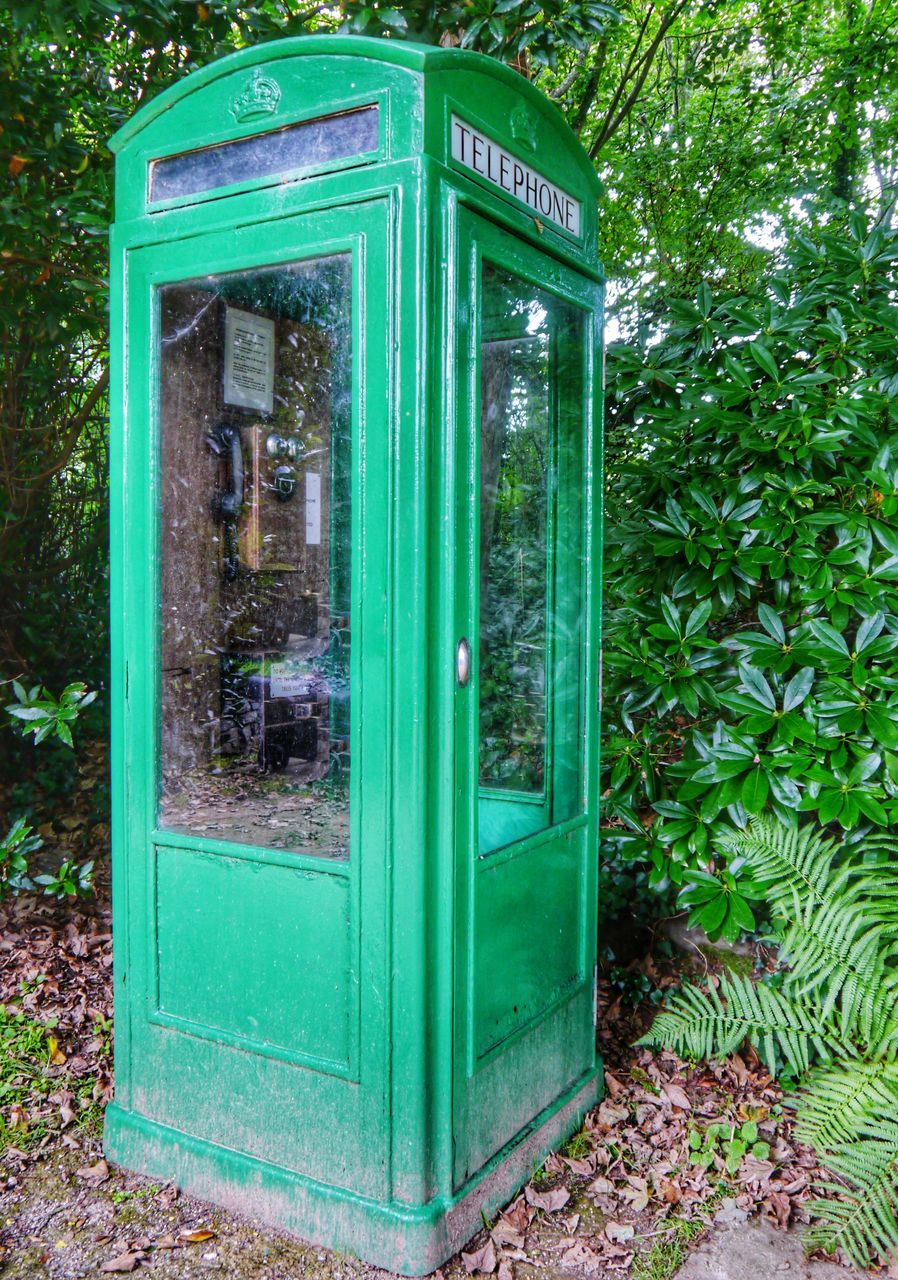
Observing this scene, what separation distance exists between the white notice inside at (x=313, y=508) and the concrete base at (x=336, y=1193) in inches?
59.0

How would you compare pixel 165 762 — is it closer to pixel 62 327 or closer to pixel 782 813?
pixel 782 813

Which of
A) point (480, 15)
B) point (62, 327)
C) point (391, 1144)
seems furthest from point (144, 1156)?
point (480, 15)

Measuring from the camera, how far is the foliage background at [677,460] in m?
2.64

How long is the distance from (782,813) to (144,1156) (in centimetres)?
201

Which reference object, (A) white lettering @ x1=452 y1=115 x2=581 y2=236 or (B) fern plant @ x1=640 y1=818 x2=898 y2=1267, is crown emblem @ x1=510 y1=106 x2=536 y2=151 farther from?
(B) fern plant @ x1=640 y1=818 x2=898 y2=1267

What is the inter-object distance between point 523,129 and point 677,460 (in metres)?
1.22

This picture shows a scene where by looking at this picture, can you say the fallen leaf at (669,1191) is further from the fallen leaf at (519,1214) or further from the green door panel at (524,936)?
the green door panel at (524,936)

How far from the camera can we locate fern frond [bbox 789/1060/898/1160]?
2199 mm

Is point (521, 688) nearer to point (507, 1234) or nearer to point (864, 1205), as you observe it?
point (507, 1234)

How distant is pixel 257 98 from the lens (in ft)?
6.75

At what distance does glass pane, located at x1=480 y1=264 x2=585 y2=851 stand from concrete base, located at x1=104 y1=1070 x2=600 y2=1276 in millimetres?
801

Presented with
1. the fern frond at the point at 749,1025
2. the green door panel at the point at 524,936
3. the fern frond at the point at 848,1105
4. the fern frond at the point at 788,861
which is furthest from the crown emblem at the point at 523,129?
the fern frond at the point at 848,1105

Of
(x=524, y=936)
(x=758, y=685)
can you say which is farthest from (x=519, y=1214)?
(x=758, y=685)

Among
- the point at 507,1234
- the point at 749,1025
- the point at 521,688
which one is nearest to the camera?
the point at 507,1234
